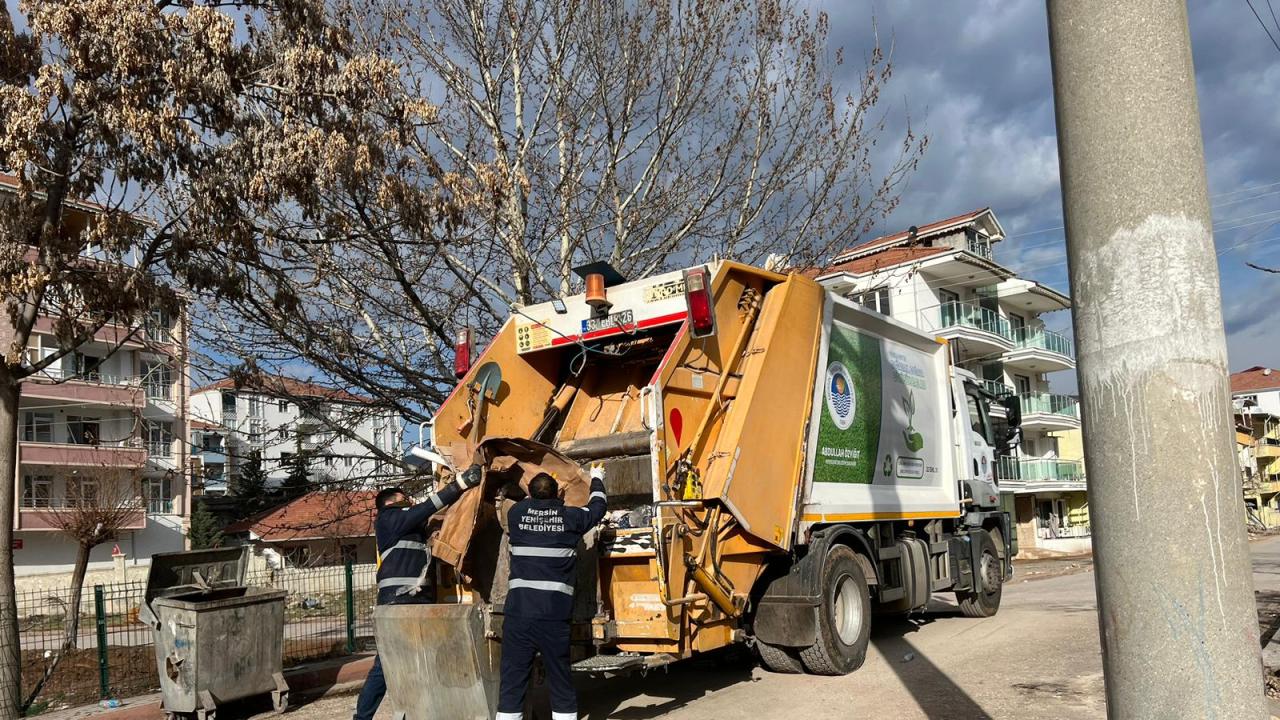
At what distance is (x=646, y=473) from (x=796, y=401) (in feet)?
3.98

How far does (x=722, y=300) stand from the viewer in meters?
6.38

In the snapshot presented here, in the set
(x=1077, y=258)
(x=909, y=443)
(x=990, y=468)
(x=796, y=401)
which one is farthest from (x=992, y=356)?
(x=1077, y=258)

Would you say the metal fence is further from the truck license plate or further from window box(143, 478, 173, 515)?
window box(143, 478, 173, 515)

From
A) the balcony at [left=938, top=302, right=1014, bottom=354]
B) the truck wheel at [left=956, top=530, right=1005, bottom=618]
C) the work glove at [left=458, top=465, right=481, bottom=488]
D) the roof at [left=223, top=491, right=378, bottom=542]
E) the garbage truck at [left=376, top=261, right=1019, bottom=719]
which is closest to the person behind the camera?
the garbage truck at [left=376, top=261, right=1019, bottom=719]

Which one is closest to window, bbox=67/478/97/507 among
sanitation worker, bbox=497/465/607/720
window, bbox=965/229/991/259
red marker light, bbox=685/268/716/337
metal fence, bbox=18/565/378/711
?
metal fence, bbox=18/565/378/711

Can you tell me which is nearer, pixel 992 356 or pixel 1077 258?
pixel 1077 258

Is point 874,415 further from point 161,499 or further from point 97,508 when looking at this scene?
point 161,499

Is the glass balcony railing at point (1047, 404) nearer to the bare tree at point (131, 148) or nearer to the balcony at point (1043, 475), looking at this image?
the balcony at point (1043, 475)

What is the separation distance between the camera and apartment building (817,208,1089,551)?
3303 cm

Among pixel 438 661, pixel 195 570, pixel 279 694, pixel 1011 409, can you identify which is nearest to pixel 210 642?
pixel 279 694

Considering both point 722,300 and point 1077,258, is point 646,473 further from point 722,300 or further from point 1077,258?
point 1077,258

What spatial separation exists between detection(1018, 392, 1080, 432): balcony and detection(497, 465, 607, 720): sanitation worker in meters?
33.5

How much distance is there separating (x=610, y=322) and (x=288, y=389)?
4.89 m

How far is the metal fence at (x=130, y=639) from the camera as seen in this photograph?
27.0ft
